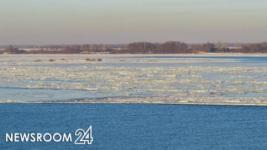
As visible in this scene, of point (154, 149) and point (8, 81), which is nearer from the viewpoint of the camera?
point (154, 149)

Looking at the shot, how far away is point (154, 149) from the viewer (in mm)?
8180

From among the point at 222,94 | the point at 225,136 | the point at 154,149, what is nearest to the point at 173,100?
the point at 222,94

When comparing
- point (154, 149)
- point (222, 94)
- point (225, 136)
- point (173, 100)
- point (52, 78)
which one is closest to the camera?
point (154, 149)

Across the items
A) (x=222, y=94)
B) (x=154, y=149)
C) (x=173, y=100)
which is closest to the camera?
(x=154, y=149)

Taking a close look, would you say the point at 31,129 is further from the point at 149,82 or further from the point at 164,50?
the point at 164,50

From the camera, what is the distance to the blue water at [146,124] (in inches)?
334

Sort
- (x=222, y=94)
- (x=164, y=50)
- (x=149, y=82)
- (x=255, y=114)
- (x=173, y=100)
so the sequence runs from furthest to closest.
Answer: (x=164, y=50) → (x=149, y=82) → (x=222, y=94) → (x=173, y=100) → (x=255, y=114)

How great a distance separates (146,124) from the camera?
10.2 metres

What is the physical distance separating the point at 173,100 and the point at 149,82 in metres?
4.78

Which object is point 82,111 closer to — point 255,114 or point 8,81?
point 255,114

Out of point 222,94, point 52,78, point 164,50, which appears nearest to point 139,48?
point 164,50

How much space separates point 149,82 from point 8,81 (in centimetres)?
423

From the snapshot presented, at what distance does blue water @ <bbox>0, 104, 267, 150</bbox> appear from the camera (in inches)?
334

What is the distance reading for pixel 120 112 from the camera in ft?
37.7
